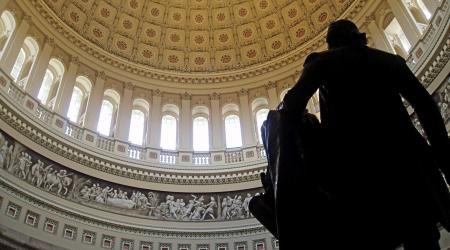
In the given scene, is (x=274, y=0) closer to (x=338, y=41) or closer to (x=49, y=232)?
(x=49, y=232)

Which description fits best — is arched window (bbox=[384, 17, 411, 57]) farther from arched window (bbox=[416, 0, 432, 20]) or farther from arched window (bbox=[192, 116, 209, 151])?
arched window (bbox=[192, 116, 209, 151])

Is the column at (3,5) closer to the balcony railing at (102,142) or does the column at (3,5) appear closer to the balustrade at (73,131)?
the balcony railing at (102,142)

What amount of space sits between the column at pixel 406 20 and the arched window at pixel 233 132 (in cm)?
941

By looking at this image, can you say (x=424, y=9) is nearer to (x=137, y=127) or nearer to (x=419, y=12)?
(x=419, y=12)

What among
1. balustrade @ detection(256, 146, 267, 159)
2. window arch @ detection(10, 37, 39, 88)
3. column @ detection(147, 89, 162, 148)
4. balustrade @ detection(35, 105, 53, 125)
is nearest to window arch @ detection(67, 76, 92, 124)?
balustrade @ detection(35, 105, 53, 125)

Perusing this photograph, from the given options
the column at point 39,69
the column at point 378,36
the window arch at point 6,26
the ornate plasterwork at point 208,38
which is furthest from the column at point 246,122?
the window arch at point 6,26

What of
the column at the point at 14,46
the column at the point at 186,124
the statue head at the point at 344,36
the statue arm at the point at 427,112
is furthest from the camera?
the column at the point at 186,124

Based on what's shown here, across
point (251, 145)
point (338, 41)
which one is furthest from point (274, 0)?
point (338, 41)

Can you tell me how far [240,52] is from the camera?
27453 mm

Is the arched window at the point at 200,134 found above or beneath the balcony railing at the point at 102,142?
above

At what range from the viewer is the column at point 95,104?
69.8 ft

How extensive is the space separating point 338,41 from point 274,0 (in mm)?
24904

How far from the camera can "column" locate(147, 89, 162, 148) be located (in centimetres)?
2261

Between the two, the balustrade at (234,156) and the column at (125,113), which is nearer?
the column at (125,113)
